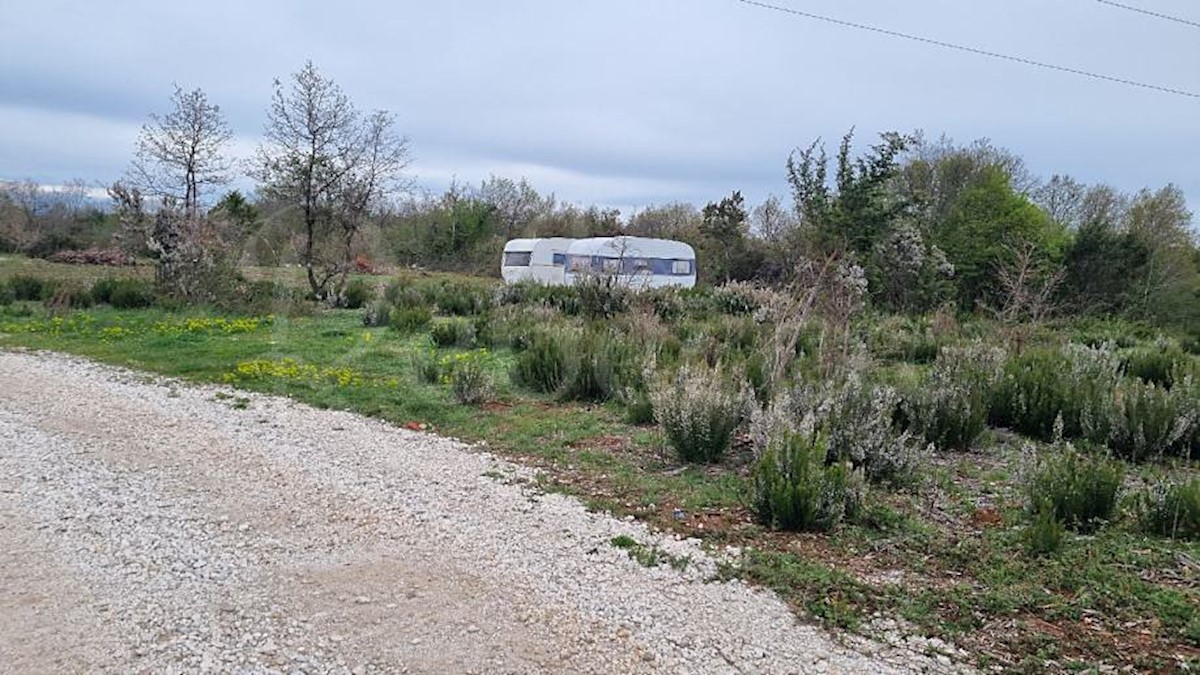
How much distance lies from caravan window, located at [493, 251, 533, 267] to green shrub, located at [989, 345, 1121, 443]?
63.7 ft

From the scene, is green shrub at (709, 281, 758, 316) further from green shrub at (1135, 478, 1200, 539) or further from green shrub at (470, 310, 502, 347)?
green shrub at (1135, 478, 1200, 539)

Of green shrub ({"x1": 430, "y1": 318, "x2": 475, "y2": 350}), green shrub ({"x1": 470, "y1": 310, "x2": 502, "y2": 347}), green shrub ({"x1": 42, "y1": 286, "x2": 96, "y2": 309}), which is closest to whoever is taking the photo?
green shrub ({"x1": 430, "y1": 318, "x2": 475, "y2": 350})

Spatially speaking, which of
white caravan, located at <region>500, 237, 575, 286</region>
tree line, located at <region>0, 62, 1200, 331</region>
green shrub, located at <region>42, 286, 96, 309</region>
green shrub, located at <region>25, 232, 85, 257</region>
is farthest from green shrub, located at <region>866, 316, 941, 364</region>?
green shrub, located at <region>25, 232, 85, 257</region>

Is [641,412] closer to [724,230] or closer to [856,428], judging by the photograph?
[856,428]

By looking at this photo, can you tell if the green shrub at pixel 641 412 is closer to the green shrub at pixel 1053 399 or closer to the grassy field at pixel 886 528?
the grassy field at pixel 886 528

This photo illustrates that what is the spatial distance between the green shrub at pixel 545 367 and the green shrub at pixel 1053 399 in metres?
3.89

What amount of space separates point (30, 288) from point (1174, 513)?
18.4 meters

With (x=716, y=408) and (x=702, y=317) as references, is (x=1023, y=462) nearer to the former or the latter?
(x=716, y=408)

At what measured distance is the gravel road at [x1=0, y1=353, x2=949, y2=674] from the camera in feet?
9.19

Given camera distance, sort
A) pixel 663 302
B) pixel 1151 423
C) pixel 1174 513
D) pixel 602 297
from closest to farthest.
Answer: pixel 1174 513, pixel 1151 423, pixel 602 297, pixel 663 302

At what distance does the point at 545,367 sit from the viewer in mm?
8078

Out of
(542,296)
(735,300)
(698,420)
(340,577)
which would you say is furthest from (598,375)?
(735,300)

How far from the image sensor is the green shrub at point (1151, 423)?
18.5ft

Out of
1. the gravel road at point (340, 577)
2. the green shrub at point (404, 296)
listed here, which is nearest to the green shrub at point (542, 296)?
the green shrub at point (404, 296)
